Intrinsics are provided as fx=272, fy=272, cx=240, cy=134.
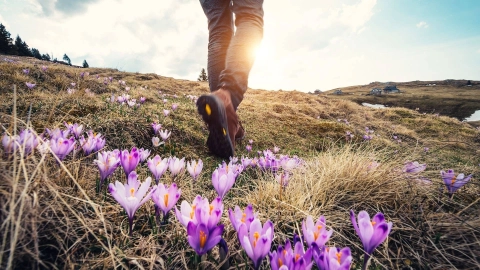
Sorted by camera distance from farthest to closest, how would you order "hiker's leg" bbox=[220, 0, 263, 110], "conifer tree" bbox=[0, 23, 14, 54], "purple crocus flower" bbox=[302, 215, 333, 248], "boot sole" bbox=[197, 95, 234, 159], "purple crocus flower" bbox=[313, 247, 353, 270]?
"conifer tree" bbox=[0, 23, 14, 54], "hiker's leg" bbox=[220, 0, 263, 110], "boot sole" bbox=[197, 95, 234, 159], "purple crocus flower" bbox=[302, 215, 333, 248], "purple crocus flower" bbox=[313, 247, 353, 270]

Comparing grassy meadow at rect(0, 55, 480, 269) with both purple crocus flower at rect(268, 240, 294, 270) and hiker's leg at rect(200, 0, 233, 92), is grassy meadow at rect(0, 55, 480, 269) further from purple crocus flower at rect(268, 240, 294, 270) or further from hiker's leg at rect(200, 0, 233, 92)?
hiker's leg at rect(200, 0, 233, 92)

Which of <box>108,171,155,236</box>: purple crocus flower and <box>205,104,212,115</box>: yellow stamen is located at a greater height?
<box>205,104,212,115</box>: yellow stamen

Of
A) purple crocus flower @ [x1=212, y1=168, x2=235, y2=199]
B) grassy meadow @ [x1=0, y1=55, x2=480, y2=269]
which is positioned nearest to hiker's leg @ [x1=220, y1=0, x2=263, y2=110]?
grassy meadow @ [x1=0, y1=55, x2=480, y2=269]

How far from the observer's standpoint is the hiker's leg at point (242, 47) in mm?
2559

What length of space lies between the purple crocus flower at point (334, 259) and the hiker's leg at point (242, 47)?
1908 mm

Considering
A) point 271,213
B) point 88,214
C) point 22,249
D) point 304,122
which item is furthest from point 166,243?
A: point 304,122

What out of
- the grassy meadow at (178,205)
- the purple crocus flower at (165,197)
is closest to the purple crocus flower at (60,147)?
the grassy meadow at (178,205)

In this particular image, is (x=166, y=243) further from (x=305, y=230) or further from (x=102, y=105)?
(x=102, y=105)

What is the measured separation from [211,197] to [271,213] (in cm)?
42

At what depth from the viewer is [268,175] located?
2531mm

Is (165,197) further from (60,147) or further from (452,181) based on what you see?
(452,181)

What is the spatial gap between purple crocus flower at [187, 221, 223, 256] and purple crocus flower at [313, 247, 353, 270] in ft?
1.07

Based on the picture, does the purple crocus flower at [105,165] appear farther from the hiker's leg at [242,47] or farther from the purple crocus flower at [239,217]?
the hiker's leg at [242,47]

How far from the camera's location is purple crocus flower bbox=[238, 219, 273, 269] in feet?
2.88
